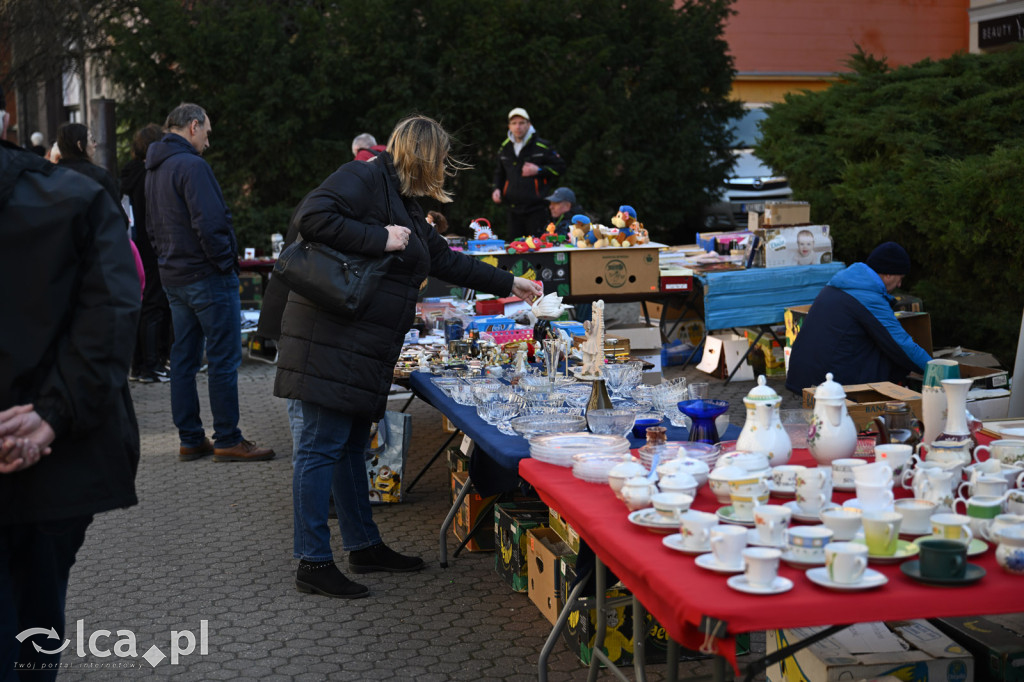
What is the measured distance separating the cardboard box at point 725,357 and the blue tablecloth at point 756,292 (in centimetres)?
35

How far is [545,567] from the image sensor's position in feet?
12.3

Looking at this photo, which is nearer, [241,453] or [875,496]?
[875,496]

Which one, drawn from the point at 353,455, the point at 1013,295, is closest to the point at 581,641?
the point at 353,455

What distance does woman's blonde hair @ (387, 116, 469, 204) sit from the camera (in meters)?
3.84

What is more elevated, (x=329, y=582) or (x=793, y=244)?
(x=793, y=244)

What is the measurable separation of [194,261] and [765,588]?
4.46 metres

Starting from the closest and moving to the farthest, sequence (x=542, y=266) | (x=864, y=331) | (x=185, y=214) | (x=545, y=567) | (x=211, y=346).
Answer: (x=545, y=567) < (x=864, y=331) < (x=185, y=214) < (x=211, y=346) < (x=542, y=266)

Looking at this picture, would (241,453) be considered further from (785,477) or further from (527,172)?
(527,172)

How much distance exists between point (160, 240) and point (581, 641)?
3.57 m

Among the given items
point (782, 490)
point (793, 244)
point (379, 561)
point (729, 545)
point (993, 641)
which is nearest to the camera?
point (729, 545)

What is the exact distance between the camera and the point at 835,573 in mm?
2021

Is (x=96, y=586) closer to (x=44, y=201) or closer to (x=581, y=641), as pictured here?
(x=581, y=641)

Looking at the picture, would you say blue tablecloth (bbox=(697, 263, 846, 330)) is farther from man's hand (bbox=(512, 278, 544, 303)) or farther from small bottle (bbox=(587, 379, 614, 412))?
small bottle (bbox=(587, 379, 614, 412))

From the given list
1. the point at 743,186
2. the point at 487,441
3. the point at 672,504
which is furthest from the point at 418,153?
the point at 743,186
